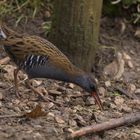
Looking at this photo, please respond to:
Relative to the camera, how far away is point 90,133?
20.2ft

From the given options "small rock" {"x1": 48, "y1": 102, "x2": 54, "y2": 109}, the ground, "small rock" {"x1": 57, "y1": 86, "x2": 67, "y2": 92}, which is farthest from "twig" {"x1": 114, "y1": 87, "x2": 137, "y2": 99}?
"small rock" {"x1": 48, "y1": 102, "x2": 54, "y2": 109}

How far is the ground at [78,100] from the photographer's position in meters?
6.27

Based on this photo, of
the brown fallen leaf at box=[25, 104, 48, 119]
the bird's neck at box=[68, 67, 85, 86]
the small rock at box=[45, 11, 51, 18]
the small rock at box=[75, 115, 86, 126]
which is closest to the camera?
the brown fallen leaf at box=[25, 104, 48, 119]

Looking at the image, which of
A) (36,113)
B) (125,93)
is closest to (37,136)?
(36,113)

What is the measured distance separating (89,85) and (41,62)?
55 centimetres

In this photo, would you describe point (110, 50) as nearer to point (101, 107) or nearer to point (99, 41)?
point (99, 41)

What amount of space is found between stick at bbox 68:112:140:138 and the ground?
0.07 metres

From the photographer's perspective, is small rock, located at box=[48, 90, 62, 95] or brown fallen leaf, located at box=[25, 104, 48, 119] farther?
small rock, located at box=[48, 90, 62, 95]

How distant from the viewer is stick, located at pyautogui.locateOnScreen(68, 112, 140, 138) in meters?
6.03

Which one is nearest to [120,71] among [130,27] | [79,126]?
[130,27]

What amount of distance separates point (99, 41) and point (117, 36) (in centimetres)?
35

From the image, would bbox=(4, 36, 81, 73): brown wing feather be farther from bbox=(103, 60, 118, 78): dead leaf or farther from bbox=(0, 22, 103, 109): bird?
bbox=(103, 60, 118, 78): dead leaf

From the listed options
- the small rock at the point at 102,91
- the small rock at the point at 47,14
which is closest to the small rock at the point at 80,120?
the small rock at the point at 102,91

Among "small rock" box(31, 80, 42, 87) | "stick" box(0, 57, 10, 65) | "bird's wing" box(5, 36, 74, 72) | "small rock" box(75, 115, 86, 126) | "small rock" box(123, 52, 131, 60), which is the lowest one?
"small rock" box(75, 115, 86, 126)
